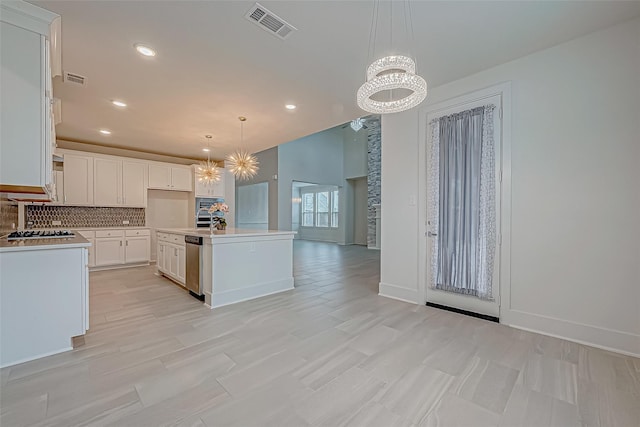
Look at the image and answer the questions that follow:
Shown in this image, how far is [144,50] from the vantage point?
9.03 ft

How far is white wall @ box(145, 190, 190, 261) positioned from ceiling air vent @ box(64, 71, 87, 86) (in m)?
3.96

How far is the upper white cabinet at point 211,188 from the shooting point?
23.9 feet

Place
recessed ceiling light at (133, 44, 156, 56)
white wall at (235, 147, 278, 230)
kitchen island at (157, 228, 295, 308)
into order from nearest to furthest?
recessed ceiling light at (133, 44, 156, 56) → kitchen island at (157, 228, 295, 308) → white wall at (235, 147, 278, 230)

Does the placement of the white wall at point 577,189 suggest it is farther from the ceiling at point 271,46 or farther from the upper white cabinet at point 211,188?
the upper white cabinet at point 211,188

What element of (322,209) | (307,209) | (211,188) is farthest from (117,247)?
(307,209)

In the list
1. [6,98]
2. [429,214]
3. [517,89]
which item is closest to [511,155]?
[517,89]

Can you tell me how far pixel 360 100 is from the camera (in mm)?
2395

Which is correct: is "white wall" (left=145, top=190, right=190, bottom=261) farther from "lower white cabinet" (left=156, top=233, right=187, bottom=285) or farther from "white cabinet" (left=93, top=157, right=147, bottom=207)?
"lower white cabinet" (left=156, top=233, right=187, bottom=285)

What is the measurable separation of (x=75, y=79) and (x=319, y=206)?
10019mm

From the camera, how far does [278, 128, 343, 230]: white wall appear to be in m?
9.97

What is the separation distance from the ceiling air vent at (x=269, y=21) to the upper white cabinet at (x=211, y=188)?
552 centimetres

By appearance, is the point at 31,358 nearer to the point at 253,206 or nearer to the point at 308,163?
the point at 308,163

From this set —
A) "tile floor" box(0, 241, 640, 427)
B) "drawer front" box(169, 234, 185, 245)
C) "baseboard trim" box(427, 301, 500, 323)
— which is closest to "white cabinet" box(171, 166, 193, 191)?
"drawer front" box(169, 234, 185, 245)

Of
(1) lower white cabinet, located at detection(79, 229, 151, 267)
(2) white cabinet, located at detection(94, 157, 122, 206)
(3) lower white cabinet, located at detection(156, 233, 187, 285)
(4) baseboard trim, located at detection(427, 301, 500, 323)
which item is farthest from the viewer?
(2) white cabinet, located at detection(94, 157, 122, 206)
